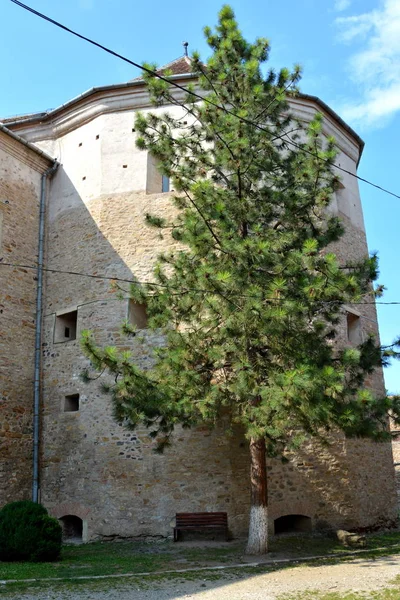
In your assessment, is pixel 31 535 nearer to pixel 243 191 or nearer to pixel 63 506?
pixel 63 506

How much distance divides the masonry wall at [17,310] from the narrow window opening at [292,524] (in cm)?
485

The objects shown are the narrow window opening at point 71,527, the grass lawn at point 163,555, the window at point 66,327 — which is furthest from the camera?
the window at point 66,327

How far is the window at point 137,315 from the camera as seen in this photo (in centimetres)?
1203

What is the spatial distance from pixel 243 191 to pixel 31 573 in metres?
6.10

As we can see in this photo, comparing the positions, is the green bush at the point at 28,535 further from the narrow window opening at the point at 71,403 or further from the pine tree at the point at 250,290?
the narrow window opening at the point at 71,403

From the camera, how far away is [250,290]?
787cm

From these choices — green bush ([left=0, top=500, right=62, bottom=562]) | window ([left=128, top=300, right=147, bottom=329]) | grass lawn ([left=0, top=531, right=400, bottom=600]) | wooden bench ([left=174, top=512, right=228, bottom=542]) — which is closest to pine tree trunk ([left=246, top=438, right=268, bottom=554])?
grass lawn ([left=0, top=531, right=400, bottom=600])

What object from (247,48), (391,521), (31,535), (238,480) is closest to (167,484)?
(238,480)

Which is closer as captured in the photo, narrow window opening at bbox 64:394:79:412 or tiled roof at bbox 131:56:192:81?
narrow window opening at bbox 64:394:79:412

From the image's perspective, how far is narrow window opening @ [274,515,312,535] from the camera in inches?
428

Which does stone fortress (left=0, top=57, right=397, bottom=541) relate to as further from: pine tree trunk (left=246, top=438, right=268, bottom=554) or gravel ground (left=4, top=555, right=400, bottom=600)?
gravel ground (left=4, top=555, right=400, bottom=600)

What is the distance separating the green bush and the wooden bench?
2.44 m

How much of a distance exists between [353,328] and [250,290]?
6141 millimetres

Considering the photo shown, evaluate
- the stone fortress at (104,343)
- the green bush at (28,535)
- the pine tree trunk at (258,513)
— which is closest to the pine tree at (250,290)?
the pine tree trunk at (258,513)
